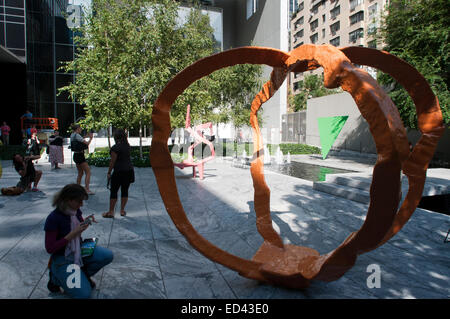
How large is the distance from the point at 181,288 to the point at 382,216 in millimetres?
2300

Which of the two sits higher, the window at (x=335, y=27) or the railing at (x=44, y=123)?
the window at (x=335, y=27)

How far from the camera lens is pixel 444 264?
4.13 m

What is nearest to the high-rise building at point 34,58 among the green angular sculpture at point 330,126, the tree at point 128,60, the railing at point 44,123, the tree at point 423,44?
the railing at point 44,123

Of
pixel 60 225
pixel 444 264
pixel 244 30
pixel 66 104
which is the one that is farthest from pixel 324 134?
pixel 244 30

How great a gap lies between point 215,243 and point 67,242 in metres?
2.46

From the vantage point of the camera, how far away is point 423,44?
13.7m

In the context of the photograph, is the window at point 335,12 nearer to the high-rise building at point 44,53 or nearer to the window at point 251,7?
the window at point 251,7

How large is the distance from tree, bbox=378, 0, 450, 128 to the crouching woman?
14.2 meters

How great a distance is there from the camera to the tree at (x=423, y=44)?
12.8m

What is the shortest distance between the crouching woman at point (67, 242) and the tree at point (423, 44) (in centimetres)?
1421

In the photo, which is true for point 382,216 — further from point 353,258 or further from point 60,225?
point 60,225

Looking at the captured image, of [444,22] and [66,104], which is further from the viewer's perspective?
[66,104]

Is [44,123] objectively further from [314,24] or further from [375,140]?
[314,24]

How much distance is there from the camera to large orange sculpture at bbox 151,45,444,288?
244cm
